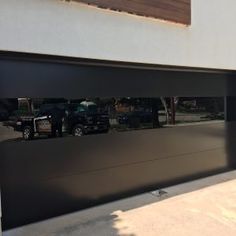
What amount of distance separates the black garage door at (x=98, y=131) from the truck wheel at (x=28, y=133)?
0.06 meters

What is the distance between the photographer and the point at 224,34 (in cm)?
815

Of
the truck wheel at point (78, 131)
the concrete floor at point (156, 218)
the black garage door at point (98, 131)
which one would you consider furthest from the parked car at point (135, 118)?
the concrete floor at point (156, 218)

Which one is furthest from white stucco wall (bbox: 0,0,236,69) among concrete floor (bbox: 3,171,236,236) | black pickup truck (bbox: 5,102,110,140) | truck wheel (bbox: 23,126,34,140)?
concrete floor (bbox: 3,171,236,236)

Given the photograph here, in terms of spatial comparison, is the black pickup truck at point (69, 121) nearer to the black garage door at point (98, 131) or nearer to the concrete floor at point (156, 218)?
the black garage door at point (98, 131)

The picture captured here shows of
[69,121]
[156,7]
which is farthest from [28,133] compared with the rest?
[156,7]

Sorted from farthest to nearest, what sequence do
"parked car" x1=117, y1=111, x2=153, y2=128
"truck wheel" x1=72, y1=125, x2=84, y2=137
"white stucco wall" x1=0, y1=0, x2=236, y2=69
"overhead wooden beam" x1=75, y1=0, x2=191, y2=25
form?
1. "parked car" x1=117, y1=111, x2=153, y2=128
2. "truck wheel" x1=72, y1=125, x2=84, y2=137
3. "overhead wooden beam" x1=75, y1=0, x2=191, y2=25
4. "white stucco wall" x1=0, y1=0, x2=236, y2=69

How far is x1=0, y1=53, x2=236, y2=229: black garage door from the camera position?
543cm

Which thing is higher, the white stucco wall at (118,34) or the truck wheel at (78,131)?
the white stucco wall at (118,34)

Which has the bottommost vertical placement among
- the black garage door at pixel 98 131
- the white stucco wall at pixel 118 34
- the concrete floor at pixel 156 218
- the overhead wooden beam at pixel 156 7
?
the concrete floor at pixel 156 218

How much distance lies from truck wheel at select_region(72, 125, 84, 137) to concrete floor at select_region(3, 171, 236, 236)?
129 cm

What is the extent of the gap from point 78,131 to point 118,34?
1727 millimetres

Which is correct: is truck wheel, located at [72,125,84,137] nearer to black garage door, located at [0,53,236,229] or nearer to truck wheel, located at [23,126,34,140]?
black garage door, located at [0,53,236,229]

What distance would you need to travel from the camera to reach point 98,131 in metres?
6.50

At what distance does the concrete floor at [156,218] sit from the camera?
5261 mm
